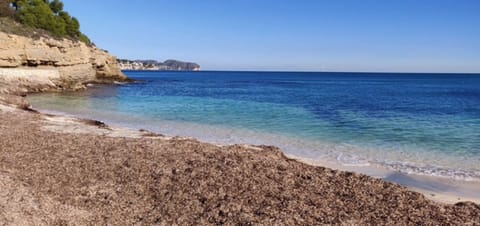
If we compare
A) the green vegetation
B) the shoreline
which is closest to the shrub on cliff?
the green vegetation

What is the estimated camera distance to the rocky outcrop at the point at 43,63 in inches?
1265

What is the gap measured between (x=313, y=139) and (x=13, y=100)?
594 inches

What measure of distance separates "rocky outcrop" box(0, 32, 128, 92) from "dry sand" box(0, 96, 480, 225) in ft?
79.8

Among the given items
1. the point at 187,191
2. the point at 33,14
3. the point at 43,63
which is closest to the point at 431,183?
the point at 187,191

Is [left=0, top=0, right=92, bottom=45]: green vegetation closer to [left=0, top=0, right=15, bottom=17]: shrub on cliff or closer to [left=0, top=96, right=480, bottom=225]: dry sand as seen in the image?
[left=0, top=0, right=15, bottom=17]: shrub on cliff

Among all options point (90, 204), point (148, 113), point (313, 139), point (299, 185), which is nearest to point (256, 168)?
point (299, 185)

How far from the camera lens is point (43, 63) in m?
36.5

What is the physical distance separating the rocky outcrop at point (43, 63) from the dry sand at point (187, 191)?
958 inches

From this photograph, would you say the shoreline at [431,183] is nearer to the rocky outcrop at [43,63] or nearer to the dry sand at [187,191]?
the dry sand at [187,191]

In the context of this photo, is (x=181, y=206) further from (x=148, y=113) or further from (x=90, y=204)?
(x=148, y=113)

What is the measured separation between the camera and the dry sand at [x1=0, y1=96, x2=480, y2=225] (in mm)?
5828

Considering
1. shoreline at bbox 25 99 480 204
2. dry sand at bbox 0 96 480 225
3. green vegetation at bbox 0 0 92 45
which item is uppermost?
green vegetation at bbox 0 0 92 45

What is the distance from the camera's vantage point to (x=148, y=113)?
2348 centimetres

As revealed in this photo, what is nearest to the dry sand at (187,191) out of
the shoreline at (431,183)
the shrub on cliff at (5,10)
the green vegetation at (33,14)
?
the shoreline at (431,183)
